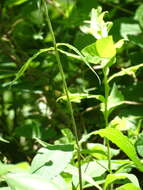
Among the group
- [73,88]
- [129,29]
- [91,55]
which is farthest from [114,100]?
[129,29]

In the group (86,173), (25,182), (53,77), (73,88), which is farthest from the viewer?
(53,77)

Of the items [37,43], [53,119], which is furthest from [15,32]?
[53,119]

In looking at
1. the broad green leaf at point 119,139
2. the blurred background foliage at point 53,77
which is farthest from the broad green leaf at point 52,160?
the blurred background foliage at point 53,77

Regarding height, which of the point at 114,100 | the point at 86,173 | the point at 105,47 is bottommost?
the point at 86,173

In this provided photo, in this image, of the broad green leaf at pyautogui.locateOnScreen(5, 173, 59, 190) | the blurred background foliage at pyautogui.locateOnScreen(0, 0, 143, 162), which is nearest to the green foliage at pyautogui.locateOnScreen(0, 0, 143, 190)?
the blurred background foliage at pyautogui.locateOnScreen(0, 0, 143, 162)

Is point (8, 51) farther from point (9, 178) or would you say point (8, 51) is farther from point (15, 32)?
point (9, 178)

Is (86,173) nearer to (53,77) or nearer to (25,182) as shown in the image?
(25,182)

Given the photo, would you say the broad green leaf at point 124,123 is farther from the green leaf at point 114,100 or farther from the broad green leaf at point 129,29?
the broad green leaf at point 129,29
